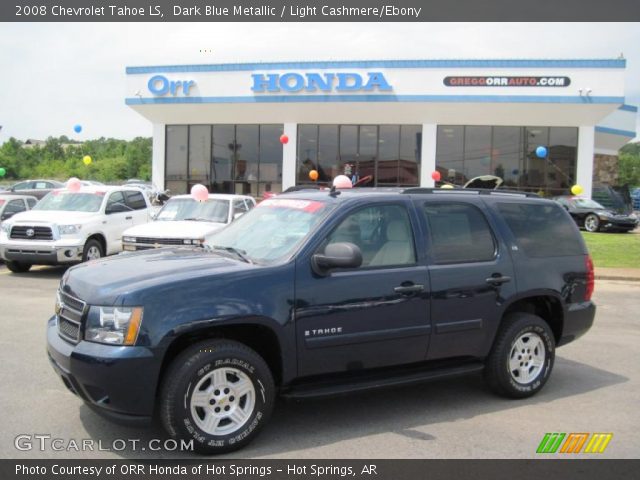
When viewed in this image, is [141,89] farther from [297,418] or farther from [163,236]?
[297,418]

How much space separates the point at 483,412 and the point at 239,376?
88.3 inches

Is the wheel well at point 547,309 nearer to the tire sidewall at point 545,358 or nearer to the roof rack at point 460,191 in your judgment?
the tire sidewall at point 545,358

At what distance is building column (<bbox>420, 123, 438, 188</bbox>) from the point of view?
91.0 feet

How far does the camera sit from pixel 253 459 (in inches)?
157

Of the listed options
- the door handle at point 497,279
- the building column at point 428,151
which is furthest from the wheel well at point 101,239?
the building column at point 428,151

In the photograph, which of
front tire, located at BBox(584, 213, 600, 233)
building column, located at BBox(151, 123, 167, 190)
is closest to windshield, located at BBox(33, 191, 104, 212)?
building column, located at BBox(151, 123, 167, 190)

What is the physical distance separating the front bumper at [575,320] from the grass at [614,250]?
10.3 m

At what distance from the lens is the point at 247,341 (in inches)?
171

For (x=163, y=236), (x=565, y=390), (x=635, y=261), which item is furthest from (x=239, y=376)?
(x=635, y=261)

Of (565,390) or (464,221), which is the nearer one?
(464,221)

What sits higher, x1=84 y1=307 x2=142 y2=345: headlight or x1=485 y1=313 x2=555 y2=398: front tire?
x1=84 y1=307 x2=142 y2=345: headlight

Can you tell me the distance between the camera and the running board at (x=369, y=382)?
4328 mm

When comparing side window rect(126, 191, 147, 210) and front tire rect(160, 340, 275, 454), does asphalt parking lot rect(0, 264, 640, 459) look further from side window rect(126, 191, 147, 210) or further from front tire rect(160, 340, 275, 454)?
side window rect(126, 191, 147, 210)

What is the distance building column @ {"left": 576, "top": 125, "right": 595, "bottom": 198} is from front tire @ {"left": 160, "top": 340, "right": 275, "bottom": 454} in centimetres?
2701
